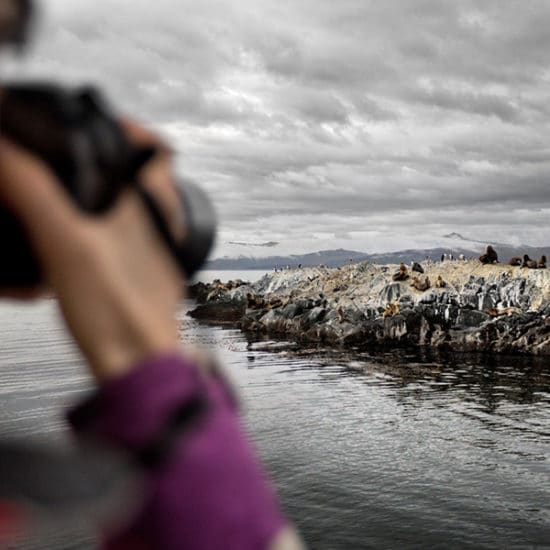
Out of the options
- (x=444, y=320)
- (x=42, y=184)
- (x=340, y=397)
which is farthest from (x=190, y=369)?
(x=444, y=320)

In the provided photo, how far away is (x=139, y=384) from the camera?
1.10m

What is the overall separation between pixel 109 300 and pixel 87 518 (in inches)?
14.9

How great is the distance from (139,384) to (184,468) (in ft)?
0.57

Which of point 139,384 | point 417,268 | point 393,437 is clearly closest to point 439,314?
point 417,268

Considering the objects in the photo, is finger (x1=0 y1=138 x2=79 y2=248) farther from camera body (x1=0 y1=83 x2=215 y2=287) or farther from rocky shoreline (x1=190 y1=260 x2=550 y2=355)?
rocky shoreline (x1=190 y1=260 x2=550 y2=355)

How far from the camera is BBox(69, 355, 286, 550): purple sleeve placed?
1.04 m

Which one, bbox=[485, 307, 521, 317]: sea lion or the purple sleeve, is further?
bbox=[485, 307, 521, 317]: sea lion

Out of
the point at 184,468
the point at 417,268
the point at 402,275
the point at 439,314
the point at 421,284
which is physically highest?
the point at 417,268

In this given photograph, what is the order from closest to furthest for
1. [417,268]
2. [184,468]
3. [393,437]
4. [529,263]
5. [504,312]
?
[184,468] < [393,437] < [504,312] < [529,263] < [417,268]

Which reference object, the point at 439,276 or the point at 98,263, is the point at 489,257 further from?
the point at 98,263

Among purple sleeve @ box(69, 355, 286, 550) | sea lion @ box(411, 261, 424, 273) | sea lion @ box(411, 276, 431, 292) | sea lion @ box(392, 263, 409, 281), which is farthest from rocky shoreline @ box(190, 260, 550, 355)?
purple sleeve @ box(69, 355, 286, 550)

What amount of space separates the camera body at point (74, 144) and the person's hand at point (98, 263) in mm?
20

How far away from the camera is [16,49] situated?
46.3 inches

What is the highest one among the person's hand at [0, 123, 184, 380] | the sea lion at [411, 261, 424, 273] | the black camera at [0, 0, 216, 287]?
the sea lion at [411, 261, 424, 273]
